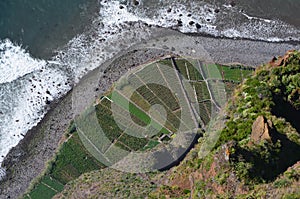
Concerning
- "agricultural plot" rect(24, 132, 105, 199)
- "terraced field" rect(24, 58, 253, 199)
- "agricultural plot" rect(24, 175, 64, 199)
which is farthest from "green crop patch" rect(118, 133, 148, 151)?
"agricultural plot" rect(24, 175, 64, 199)

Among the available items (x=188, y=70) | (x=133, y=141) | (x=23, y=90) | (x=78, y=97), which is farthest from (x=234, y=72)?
(x=23, y=90)

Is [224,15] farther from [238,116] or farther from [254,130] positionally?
→ [254,130]

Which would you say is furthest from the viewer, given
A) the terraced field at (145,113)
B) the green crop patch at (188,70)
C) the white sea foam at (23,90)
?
the green crop patch at (188,70)

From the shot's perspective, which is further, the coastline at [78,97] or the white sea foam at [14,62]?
the white sea foam at [14,62]

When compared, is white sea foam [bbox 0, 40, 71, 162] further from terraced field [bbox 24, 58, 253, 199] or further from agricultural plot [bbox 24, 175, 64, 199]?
agricultural plot [bbox 24, 175, 64, 199]

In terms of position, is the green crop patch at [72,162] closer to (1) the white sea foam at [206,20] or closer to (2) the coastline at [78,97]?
(2) the coastline at [78,97]

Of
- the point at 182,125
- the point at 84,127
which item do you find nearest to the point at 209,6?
the point at 182,125

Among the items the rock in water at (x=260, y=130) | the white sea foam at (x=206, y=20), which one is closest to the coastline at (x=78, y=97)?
the white sea foam at (x=206, y=20)
